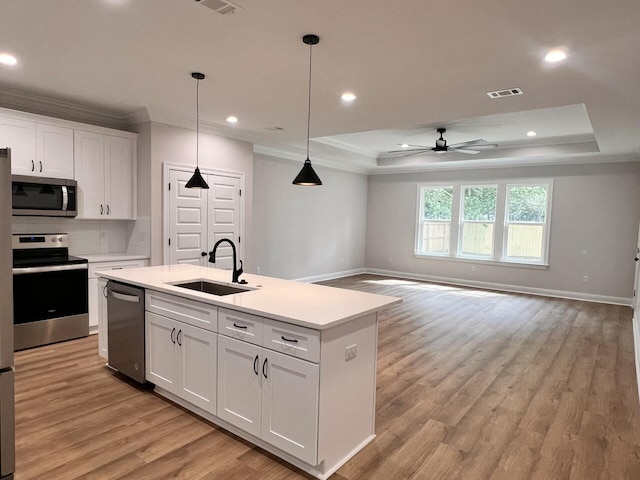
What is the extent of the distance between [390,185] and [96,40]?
7.67m

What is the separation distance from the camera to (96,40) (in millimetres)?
2879

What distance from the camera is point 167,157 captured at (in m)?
5.04

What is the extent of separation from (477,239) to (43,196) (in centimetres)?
783

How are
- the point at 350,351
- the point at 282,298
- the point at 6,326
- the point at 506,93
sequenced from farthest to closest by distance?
the point at 506,93 < the point at 282,298 < the point at 350,351 < the point at 6,326

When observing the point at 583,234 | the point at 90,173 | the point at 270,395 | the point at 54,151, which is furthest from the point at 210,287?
the point at 583,234

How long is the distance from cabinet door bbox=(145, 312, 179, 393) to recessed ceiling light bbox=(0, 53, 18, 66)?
7.92 feet

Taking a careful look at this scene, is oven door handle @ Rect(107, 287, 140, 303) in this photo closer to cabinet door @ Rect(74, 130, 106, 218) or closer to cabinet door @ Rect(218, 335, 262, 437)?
cabinet door @ Rect(218, 335, 262, 437)

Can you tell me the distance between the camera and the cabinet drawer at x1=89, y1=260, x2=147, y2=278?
14.6 ft

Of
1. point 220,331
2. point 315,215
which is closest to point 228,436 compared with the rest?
point 220,331

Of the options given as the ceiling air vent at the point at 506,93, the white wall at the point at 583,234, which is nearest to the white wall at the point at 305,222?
the white wall at the point at 583,234

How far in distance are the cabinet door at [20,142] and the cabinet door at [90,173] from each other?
42 cm

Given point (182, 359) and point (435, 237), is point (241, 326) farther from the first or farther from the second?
point (435, 237)

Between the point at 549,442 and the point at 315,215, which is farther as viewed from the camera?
the point at 315,215

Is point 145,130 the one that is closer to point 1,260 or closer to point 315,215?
point 1,260
